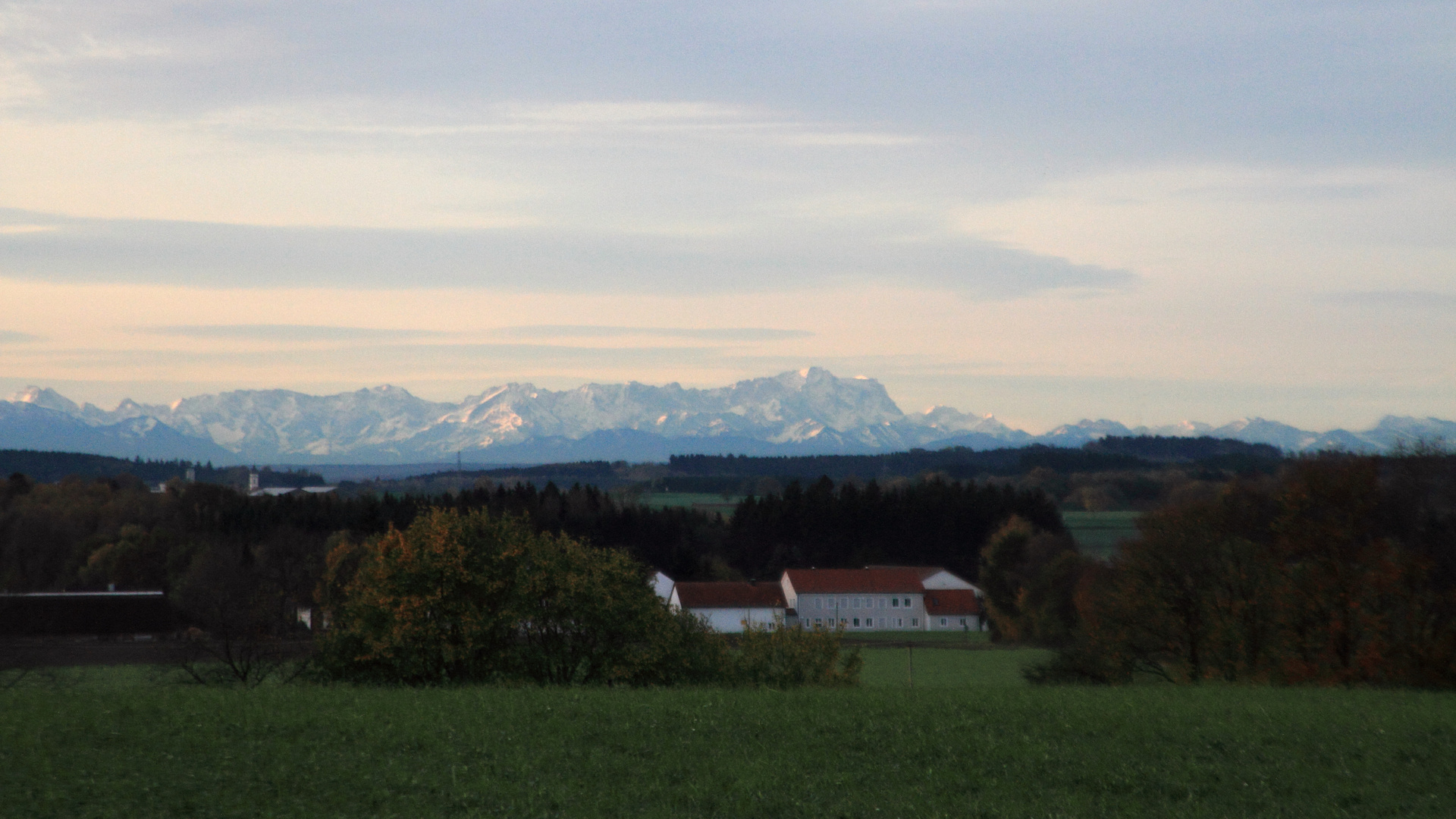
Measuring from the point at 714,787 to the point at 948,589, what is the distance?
Result: 100m

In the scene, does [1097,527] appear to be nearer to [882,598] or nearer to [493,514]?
[882,598]

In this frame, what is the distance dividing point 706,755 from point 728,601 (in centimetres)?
8416

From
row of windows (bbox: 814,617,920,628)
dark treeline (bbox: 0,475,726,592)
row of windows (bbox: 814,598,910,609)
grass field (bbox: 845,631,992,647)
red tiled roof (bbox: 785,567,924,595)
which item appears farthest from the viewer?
row of windows (bbox: 814,598,910,609)

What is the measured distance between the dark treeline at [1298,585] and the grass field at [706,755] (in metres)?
9.60

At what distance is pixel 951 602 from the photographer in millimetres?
112938

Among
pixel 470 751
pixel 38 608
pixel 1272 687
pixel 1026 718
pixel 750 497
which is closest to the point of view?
pixel 470 751

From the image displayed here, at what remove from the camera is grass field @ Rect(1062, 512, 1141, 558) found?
116 m

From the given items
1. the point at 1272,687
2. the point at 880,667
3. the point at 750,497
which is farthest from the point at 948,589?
the point at 1272,687

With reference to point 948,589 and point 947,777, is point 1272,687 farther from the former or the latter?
point 948,589

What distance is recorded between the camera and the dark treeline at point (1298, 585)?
33531 millimetres

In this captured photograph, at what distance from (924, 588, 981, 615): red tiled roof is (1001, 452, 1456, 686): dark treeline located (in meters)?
69.9

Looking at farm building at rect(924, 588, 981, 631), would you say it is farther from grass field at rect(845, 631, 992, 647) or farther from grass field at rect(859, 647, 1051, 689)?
grass field at rect(859, 647, 1051, 689)

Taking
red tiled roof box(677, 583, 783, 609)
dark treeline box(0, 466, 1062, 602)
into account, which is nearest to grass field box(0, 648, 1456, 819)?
dark treeline box(0, 466, 1062, 602)

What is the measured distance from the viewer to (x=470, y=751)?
1917 centimetres
